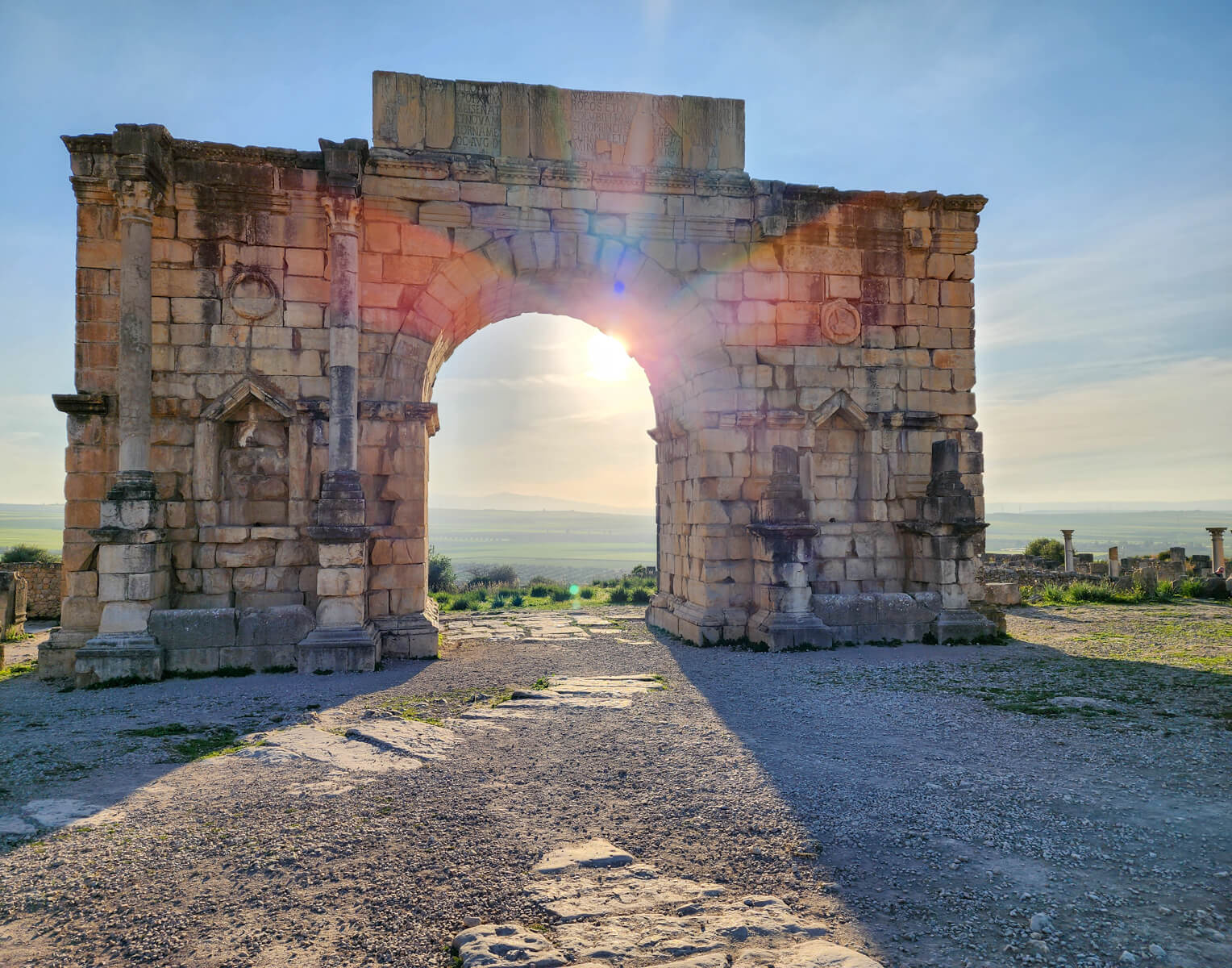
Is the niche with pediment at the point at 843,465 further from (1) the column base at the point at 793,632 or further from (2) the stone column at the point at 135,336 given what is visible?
(2) the stone column at the point at 135,336

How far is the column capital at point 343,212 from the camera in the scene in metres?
8.95

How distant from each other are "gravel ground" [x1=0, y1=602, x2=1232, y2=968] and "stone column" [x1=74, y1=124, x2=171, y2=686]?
69cm

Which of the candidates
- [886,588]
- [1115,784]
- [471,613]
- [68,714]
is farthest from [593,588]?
[1115,784]

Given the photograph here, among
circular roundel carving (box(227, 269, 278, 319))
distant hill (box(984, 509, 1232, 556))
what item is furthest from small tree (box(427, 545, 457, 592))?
distant hill (box(984, 509, 1232, 556))

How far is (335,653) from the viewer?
27.4 feet

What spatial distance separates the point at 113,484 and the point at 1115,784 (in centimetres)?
985

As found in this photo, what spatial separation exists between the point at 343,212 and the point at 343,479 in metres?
3.28

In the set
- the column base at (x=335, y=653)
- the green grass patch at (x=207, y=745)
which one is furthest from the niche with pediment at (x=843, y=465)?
the green grass patch at (x=207, y=745)

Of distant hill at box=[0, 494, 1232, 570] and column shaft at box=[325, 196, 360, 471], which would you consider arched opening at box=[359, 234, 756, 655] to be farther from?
distant hill at box=[0, 494, 1232, 570]

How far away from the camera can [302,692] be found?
24.1 ft

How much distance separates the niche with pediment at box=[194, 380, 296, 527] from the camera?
8.90 meters

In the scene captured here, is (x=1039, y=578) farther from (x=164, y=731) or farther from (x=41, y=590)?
(x=41, y=590)

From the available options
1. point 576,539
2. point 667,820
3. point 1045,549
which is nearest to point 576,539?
point 576,539

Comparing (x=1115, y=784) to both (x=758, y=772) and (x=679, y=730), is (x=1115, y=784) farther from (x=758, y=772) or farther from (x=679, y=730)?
(x=679, y=730)
